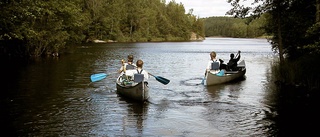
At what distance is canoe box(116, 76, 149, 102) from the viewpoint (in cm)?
1343

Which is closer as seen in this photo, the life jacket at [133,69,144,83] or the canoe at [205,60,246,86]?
the life jacket at [133,69,144,83]

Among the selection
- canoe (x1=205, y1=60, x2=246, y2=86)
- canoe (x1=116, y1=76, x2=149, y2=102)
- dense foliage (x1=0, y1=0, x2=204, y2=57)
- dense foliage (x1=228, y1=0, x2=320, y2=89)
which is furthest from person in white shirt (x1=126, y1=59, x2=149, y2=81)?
dense foliage (x1=0, y1=0, x2=204, y2=57)

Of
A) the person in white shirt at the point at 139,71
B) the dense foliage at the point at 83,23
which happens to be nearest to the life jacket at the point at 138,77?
the person in white shirt at the point at 139,71

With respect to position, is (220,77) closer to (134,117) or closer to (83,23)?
(134,117)

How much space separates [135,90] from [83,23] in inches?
1979

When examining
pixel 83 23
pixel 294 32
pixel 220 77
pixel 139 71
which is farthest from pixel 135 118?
pixel 83 23

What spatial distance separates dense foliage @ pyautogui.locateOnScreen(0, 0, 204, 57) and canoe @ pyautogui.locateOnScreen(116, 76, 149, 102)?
8.48 metres

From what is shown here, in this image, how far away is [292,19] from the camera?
2045 cm

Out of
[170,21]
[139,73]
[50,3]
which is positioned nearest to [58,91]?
[139,73]

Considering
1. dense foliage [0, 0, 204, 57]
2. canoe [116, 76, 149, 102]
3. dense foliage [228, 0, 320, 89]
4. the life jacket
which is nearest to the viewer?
canoe [116, 76, 149, 102]

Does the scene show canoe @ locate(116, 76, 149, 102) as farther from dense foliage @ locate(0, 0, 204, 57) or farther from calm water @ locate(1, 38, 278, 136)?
dense foliage @ locate(0, 0, 204, 57)

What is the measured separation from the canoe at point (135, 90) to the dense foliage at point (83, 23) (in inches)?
334

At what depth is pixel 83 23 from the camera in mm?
61812

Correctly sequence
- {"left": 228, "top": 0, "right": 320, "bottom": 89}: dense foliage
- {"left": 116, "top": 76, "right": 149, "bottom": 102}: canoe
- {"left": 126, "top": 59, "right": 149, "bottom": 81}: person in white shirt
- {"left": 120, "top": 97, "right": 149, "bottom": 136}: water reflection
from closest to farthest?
{"left": 120, "top": 97, "right": 149, "bottom": 136}: water reflection, {"left": 116, "top": 76, "right": 149, "bottom": 102}: canoe, {"left": 126, "top": 59, "right": 149, "bottom": 81}: person in white shirt, {"left": 228, "top": 0, "right": 320, "bottom": 89}: dense foliage
